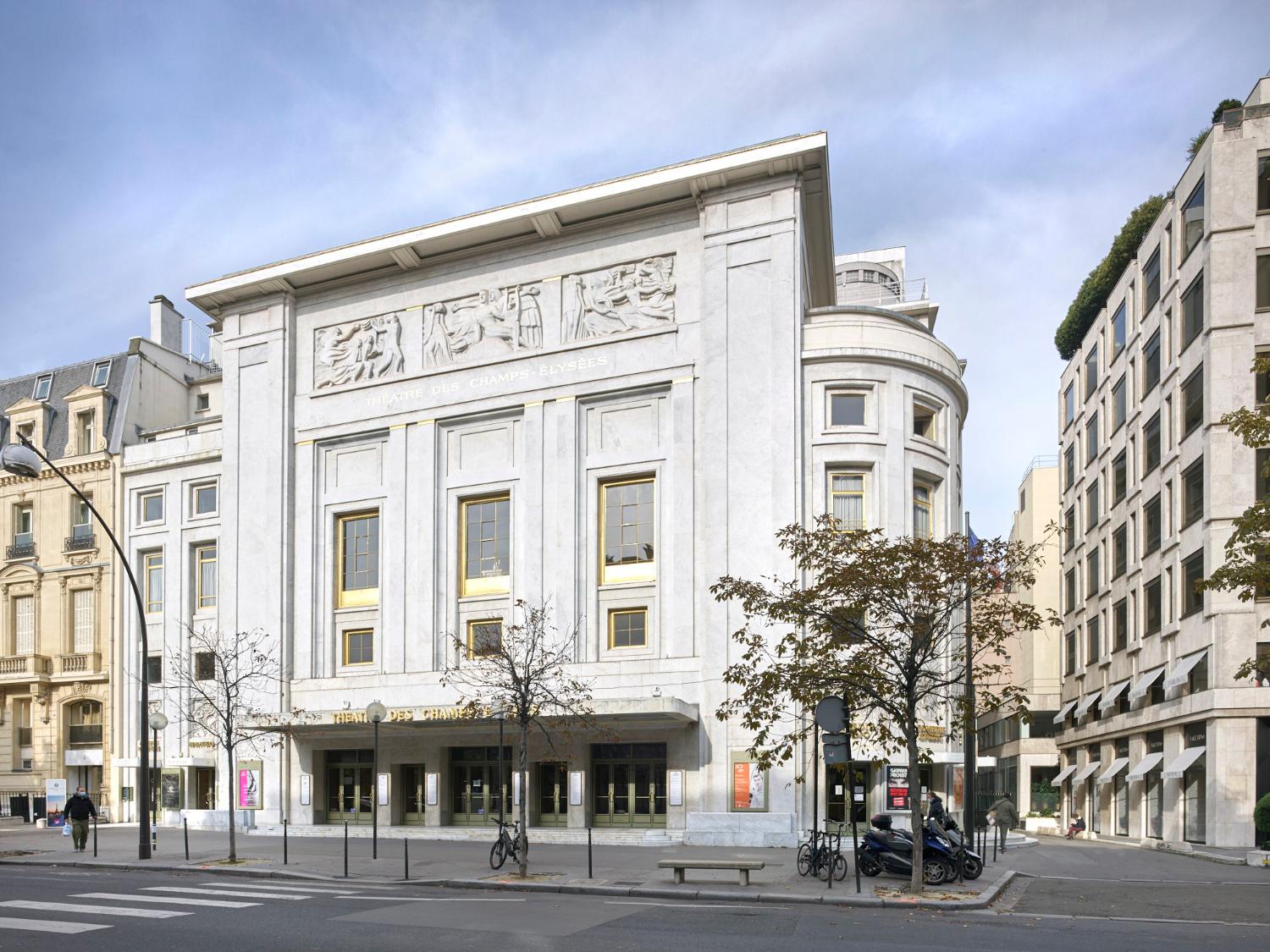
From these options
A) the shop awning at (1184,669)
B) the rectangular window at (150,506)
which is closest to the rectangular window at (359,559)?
the rectangular window at (150,506)

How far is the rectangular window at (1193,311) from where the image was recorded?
4044cm

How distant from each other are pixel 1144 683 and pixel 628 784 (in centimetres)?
2179

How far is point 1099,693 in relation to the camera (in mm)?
55031

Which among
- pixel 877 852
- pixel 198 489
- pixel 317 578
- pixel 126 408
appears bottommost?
pixel 877 852

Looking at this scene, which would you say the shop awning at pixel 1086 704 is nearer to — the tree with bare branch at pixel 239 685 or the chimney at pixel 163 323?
the tree with bare branch at pixel 239 685

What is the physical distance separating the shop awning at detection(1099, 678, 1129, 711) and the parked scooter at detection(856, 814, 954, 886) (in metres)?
30.2

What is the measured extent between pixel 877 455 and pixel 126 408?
1216 inches

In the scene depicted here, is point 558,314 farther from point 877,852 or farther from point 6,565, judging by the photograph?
point 6,565

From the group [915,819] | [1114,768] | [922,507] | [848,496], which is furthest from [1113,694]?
[915,819]

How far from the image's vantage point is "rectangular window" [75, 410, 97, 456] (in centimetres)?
4894

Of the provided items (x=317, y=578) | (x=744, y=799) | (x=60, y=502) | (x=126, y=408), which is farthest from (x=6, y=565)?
(x=744, y=799)

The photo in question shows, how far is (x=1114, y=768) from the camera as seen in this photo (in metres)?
50.1

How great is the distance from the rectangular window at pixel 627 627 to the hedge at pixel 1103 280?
3103 centimetres

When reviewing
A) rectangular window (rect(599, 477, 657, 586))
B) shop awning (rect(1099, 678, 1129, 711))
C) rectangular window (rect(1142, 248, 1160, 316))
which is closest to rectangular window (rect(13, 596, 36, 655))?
rectangular window (rect(599, 477, 657, 586))
